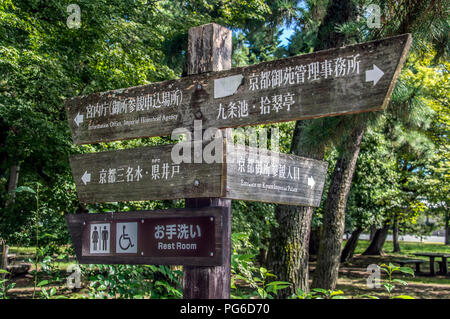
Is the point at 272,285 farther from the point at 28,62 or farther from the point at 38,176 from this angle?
the point at 38,176

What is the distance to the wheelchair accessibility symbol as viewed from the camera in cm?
287

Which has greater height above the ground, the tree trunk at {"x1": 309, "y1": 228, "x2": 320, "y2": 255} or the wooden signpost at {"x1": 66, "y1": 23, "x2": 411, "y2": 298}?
the wooden signpost at {"x1": 66, "y1": 23, "x2": 411, "y2": 298}

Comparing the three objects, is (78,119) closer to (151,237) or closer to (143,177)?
(143,177)

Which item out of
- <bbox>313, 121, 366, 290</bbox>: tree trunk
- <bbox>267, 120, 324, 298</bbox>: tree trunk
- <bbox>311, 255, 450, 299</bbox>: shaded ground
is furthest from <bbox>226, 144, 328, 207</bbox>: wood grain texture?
<bbox>311, 255, 450, 299</bbox>: shaded ground

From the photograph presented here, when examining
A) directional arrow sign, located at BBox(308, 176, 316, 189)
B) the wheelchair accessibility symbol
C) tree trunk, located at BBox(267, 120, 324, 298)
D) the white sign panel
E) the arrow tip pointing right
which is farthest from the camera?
tree trunk, located at BBox(267, 120, 324, 298)

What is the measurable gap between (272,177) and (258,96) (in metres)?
0.53

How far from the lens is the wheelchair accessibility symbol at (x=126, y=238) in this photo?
9.41 ft

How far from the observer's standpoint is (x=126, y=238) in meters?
2.90

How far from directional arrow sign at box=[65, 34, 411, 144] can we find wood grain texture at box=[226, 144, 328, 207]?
221 mm

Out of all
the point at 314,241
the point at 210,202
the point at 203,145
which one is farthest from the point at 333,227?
the point at 314,241

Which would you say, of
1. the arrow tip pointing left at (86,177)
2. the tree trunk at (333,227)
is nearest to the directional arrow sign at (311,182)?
the arrow tip pointing left at (86,177)

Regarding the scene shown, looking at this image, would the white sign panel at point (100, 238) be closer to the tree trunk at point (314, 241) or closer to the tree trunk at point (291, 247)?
the tree trunk at point (291, 247)

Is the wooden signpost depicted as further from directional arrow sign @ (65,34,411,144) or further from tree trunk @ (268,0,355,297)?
tree trunk @ (268,0,355,297)
